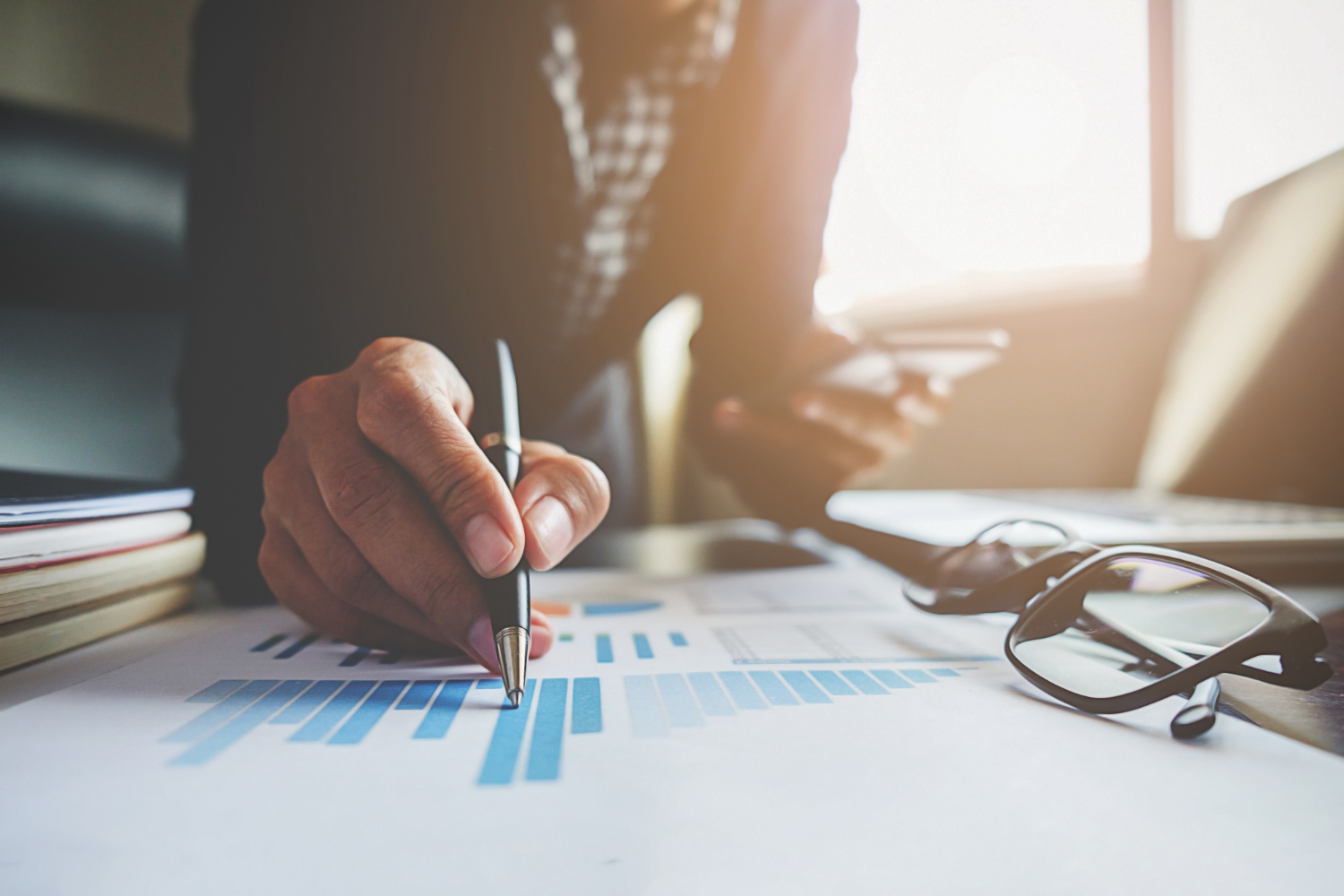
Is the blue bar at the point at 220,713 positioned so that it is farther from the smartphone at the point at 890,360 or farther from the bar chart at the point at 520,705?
the smartphone at the point at 890,360

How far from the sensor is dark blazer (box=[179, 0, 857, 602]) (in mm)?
402

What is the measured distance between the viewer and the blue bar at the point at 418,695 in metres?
0.22

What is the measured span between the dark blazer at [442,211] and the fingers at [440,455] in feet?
0.20

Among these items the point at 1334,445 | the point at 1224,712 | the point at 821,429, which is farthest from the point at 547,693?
the point at 1334,445

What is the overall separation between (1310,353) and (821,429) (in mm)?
495

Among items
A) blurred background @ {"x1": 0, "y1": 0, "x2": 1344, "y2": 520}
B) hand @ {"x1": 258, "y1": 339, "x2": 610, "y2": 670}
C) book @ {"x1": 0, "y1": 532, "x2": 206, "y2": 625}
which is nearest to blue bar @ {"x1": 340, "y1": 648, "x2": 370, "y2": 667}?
hand @ {"x1": 258, "y1": 339, "x2": 610, "y2": 670}

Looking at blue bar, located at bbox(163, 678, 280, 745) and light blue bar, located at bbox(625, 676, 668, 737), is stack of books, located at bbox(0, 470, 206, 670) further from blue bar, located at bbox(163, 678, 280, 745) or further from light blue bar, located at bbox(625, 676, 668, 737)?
light blue bar, located at bbox(625, 676, 668, 737)

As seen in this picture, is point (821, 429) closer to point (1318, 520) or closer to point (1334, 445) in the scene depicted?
point (1318, 520)

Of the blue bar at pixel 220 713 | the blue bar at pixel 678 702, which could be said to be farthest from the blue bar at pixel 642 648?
the blue bar at pixel 220 713

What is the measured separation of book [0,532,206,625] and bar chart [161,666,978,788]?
0.08m

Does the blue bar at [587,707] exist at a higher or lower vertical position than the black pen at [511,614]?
lower

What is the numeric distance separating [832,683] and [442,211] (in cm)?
46

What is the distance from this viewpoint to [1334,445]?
641 mm

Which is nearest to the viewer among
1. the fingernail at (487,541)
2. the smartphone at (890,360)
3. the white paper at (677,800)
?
the white paper at (677,800)
